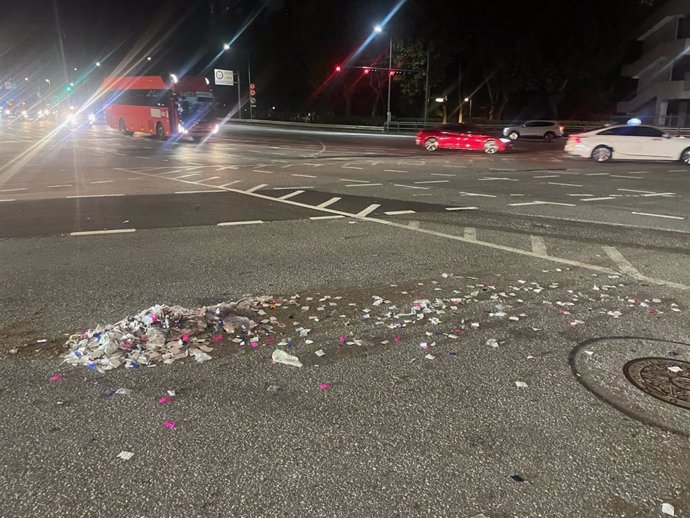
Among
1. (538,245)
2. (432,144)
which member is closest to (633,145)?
(432,144)

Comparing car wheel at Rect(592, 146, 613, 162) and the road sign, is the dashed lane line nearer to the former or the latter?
car wheel at Rect(592, 146, 613, 162)

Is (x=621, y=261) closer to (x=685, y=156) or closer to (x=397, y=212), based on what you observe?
(x=397, y=212)

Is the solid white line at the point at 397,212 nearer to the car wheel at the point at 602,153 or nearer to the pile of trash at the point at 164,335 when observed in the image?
the pile of trash at the point at 164,335

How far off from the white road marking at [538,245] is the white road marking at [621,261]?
2.65 feet

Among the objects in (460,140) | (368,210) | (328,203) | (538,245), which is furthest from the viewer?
(460,140)

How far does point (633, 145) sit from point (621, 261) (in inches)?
656

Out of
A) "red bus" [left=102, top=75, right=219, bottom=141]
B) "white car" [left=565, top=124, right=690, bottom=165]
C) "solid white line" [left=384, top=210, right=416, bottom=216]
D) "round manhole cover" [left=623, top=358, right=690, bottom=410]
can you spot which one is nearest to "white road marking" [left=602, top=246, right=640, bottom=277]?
"round manhole cover" [left=623, top=358, right=690, bottom=410]

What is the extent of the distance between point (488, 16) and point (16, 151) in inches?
1592

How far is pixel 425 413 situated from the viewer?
3506 mm

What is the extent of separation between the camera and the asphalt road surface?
2814mm

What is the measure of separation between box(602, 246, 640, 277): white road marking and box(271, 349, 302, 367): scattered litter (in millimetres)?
4351

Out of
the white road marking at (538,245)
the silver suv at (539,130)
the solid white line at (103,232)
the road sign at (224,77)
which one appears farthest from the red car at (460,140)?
the road sign at (224,77)

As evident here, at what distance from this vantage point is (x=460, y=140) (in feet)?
91.1

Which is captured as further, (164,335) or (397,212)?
(397,212)
